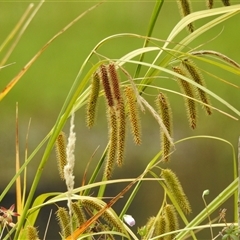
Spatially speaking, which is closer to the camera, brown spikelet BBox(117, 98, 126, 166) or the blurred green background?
brown spikelet BBox(117, 98, 126, 166)

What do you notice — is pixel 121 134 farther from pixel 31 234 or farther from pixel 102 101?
pixel 102 101

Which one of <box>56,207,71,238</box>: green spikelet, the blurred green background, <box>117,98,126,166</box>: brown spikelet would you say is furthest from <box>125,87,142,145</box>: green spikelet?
the blurred green background

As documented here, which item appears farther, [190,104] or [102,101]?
[102,101]

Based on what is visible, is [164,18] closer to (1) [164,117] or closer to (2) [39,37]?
(2) [39,37]

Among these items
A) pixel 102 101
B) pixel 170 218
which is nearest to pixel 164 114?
pixel 170 218

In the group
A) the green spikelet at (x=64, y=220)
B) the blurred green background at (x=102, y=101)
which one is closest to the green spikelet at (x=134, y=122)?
the green spikelet at (x=64, y=220)

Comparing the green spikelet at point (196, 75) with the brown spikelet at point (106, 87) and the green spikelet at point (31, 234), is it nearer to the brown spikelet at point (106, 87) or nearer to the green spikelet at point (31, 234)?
the brown spikelet at point (106, 87)

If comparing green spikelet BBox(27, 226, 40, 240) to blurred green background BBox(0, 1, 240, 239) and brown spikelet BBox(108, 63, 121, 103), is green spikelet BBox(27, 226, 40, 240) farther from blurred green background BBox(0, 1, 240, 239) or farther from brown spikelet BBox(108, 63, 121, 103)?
blurred green background BBox(0, 1, 240, 239)
